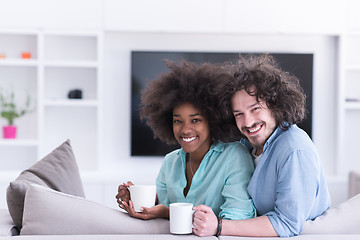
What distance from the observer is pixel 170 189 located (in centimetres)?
190

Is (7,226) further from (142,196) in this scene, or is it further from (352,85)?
(352,85)

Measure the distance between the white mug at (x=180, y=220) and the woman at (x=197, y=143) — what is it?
0.65 ft

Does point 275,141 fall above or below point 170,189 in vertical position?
above

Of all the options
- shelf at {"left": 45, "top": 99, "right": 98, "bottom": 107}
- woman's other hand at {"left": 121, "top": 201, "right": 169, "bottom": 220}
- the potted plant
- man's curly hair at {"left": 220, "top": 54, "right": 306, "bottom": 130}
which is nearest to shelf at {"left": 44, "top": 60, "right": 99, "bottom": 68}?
shelf at {"left": 45, "top": 99, "right": 98, "bottom": 107}

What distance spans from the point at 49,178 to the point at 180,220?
25.5 inches

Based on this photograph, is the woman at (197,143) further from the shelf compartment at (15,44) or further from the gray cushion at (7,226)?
the shelf compartment at (15,44)

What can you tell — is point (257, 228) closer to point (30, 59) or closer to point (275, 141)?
point (275, 141)

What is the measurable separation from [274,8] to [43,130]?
2254mm

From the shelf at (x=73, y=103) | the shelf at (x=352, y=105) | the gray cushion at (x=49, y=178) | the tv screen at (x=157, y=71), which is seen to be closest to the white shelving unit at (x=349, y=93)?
the shelf at (x=352, y=105)

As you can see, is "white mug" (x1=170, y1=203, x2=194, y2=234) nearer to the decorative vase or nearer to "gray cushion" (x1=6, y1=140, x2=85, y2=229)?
"gray cushion" (x1=6, y1=140, x2=85, y2=229)

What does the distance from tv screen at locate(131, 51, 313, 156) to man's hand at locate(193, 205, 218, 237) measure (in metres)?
3.09

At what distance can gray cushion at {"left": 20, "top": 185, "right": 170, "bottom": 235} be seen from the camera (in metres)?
1.34

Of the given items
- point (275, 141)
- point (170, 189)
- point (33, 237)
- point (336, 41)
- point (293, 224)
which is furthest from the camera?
point (336, 41)

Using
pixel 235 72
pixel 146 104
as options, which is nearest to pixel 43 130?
pixel 146 104
